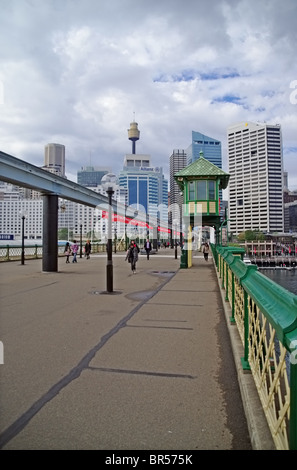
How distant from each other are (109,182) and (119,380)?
7.57m

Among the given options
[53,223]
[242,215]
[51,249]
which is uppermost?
[242,215]

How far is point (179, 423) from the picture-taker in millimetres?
2961

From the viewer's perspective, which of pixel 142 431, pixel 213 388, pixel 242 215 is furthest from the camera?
pixel 242 215

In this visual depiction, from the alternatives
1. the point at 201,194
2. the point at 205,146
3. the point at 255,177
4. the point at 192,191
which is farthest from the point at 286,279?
the point at 205,146

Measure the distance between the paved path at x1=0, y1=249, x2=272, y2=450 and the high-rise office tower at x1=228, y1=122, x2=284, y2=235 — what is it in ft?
295

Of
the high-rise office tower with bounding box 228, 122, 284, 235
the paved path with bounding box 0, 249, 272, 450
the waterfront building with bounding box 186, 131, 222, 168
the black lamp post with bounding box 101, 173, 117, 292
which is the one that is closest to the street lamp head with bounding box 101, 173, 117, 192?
Result: the black lamp post with bounding box 101, 173, 117, 292

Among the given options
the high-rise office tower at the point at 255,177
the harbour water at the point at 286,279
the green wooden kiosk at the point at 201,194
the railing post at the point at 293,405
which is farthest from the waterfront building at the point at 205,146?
the railing post at the point at 293,405

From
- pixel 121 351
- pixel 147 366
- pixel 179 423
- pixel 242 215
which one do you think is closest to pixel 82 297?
pixel 121 351

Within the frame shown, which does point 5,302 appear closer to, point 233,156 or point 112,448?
point 112,448

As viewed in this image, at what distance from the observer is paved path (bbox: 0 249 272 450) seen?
9.12 feet

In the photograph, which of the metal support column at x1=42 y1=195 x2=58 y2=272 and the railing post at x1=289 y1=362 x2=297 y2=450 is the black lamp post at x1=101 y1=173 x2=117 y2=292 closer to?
the metal support column at x1=42 y1=195 x2=58 y2=272

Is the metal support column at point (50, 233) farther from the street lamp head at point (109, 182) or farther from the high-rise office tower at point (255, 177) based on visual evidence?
the high-rise office tower at point (255, 177)

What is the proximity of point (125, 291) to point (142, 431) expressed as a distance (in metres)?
8.10
